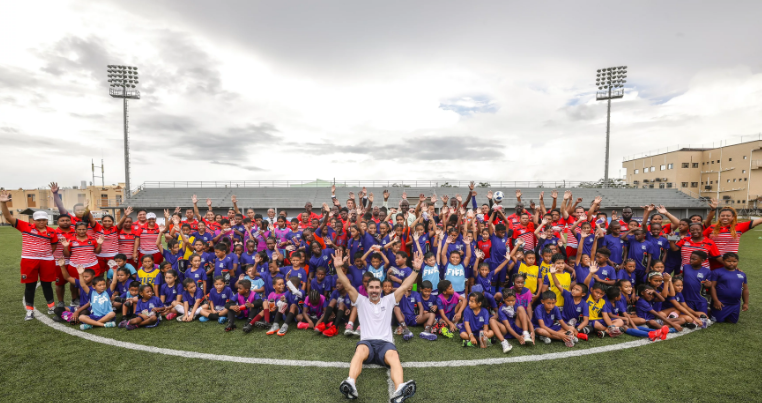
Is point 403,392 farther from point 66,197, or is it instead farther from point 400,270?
point 66,197

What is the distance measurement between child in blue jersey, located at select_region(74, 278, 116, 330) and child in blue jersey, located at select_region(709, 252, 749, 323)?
1134 cm

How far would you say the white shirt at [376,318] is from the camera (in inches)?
185

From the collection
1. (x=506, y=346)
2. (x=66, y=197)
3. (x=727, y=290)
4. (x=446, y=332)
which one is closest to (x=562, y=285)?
(x=506, y=346)

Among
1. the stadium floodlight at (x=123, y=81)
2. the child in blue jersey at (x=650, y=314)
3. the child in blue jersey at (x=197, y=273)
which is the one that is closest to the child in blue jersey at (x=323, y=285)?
the child in blue jersey at (x=197, y=273)

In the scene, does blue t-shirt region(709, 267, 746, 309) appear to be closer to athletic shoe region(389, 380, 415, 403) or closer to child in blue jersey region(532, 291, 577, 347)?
child in blue jersey region(532, 291, 577, 347)

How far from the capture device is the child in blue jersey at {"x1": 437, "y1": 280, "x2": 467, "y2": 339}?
588cm

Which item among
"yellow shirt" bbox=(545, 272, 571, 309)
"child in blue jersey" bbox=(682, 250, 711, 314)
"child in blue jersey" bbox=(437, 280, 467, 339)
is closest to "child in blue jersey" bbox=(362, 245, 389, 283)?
"child in blue jersey" bbox=(437, 280, 467, 339)

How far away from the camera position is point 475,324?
220 inches

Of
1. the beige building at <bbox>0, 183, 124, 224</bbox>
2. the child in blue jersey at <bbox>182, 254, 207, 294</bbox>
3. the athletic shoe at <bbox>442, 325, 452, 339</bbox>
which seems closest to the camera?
the athletic shoe at <bbox>442, 325, 452, 339</bbox>

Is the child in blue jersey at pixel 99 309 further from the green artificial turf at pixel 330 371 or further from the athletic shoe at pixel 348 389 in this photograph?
the athletic shoe at pixel 348 389

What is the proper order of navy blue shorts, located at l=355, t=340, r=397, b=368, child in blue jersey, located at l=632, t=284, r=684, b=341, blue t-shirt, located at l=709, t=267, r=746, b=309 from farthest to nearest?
blue t-shirt, located at l=709, t=267, r=746, b=309
child in blue jersey, located at l=632, t=284, r=684, b=341
navy blue shorts, located at l=355, t=340, r=397, b=368

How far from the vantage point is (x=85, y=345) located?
17.6 ft

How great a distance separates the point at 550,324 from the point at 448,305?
172cm

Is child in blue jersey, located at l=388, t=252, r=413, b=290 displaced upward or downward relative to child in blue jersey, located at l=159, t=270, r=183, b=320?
upward
